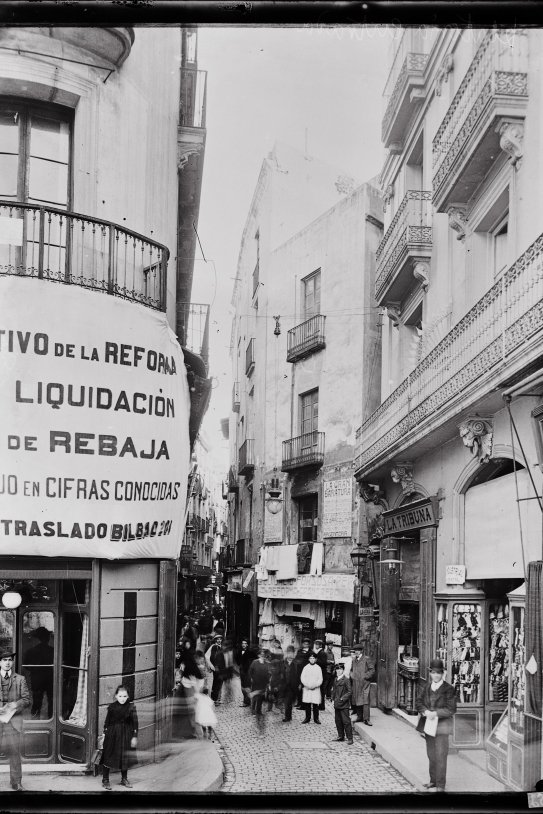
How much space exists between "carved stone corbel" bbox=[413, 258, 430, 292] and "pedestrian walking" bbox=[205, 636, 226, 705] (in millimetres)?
4673

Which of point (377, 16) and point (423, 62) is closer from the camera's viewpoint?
point (377, 16)

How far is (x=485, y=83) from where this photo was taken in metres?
8.64

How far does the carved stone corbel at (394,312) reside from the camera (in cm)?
1019

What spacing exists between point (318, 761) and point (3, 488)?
371 cm

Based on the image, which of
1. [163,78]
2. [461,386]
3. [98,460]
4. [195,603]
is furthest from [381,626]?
[163,78]

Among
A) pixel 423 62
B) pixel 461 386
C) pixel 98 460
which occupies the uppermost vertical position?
pixel 423 62

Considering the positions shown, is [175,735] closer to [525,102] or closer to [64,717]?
[64,717]

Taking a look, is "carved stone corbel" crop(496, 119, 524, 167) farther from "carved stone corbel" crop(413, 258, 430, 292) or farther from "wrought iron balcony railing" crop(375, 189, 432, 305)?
"carved stone corbel" crop(413, 258, 430, 292)

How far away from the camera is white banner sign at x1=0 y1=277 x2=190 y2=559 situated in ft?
24.6

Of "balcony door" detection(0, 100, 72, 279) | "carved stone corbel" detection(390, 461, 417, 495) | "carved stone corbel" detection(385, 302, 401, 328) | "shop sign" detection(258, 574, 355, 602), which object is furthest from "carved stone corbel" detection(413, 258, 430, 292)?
"balcony door" detection(0, 100, 72, 279)

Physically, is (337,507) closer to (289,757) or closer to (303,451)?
(303,451)

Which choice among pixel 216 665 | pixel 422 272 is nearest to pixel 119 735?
pixel 216 665

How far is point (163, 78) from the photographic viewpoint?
8797 mm

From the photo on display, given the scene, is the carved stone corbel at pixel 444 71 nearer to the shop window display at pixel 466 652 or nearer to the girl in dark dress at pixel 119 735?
the shop window display at pixel 466 652
